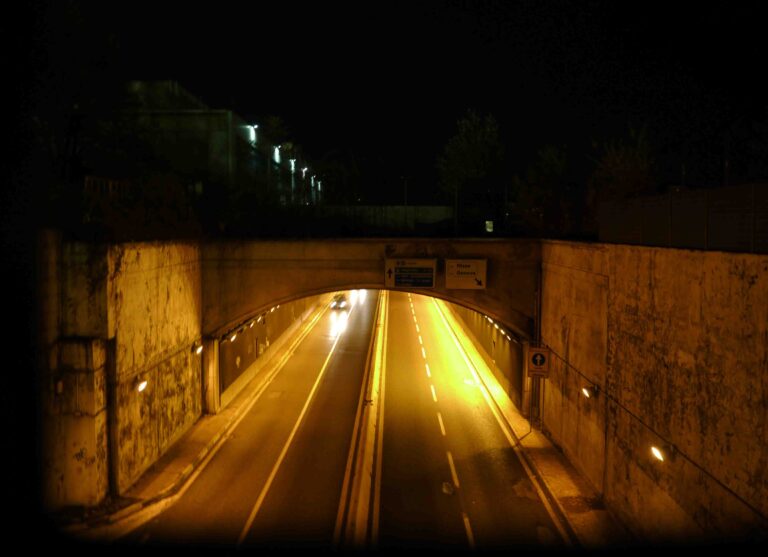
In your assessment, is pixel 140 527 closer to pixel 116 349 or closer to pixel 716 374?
pixel 116 349

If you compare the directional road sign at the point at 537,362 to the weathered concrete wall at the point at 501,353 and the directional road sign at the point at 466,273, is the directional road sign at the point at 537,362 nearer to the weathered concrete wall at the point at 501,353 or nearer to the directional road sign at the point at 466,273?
the weathered concrete wall at the point at 501,353

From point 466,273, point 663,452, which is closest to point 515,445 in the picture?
point 466,273

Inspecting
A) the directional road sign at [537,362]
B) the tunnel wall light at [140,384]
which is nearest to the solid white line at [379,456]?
the directional road sign at [537,362]

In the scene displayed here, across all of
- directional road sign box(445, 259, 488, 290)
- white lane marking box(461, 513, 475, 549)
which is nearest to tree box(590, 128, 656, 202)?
directional road sign box(445, 259, 488, 290)

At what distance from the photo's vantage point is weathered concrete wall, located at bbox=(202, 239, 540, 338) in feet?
69.5

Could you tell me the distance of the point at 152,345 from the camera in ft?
54.1

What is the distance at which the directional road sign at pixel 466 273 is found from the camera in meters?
21.1

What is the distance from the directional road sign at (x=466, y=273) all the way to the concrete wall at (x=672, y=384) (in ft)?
14.5

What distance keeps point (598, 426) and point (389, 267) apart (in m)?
9.35

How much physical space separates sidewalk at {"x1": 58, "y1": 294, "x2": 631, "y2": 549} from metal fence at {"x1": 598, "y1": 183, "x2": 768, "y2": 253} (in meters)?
6.01

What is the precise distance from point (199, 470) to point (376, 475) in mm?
4699

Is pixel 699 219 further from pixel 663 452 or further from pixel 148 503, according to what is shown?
pixel 148 503

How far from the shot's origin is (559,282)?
1847cm

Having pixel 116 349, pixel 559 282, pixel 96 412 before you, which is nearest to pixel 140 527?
pixel 96 412
